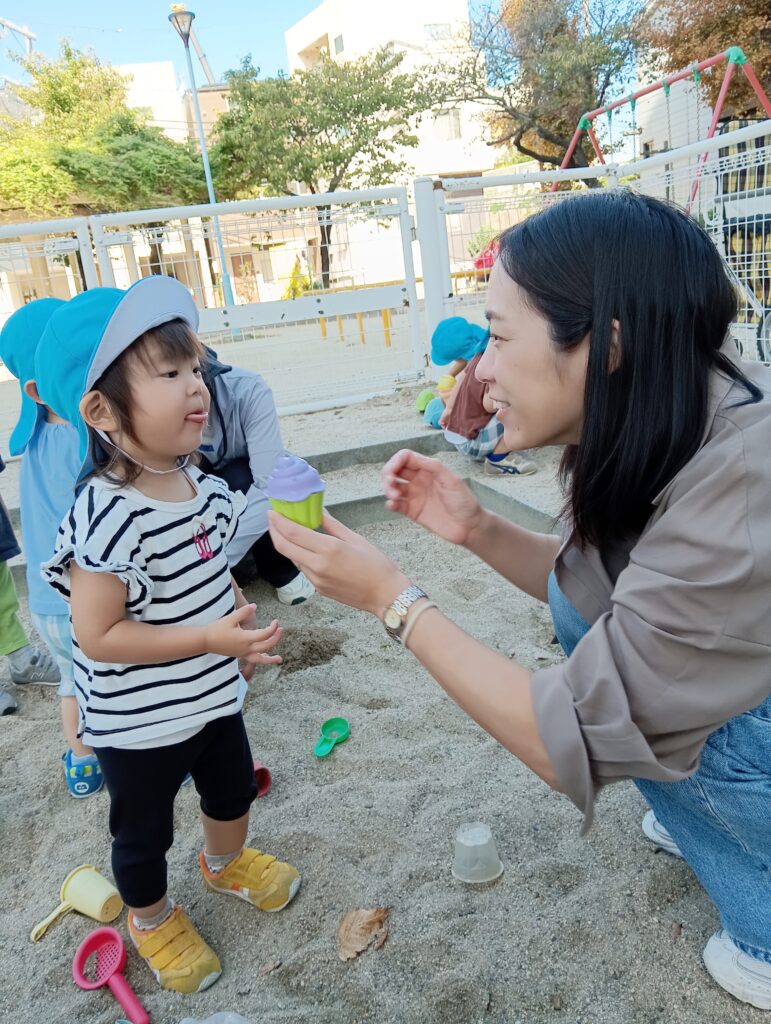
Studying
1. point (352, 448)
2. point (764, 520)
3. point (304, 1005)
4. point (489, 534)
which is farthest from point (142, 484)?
point (352, 448)

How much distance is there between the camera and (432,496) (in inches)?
68.3

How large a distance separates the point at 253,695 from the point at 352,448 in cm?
264

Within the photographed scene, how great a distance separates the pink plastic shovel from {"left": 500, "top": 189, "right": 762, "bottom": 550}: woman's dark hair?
55.2 inches

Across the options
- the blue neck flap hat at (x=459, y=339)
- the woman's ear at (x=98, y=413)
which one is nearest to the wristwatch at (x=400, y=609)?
the woman's ear at (x=98, y=413)

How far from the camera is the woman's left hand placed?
1.30 meters

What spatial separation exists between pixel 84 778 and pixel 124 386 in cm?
128

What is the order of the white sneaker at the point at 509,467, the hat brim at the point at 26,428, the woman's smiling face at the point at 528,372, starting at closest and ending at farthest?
the woman's smiling face at the point at 528,372 → the hat brim at the point at 26,428 → the white sneaker at the point at 509,467

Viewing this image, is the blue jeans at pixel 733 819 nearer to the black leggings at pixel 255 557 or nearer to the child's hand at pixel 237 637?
the child's hand at pixel 237 637

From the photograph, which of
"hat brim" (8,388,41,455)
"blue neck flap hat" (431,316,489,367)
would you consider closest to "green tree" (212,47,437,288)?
"blue neck flap hat" (431,316,489,367)

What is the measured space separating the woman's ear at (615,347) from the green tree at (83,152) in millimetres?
20821

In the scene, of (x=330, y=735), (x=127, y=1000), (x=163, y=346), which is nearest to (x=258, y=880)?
(x=127, y=1000)

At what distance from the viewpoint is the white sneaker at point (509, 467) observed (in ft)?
14.7

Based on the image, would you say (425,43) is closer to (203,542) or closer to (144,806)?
(203,542)

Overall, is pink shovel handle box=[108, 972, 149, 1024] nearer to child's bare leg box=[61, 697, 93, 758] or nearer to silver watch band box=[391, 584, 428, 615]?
child's bare leg box=[61, 697, 93, 758]
